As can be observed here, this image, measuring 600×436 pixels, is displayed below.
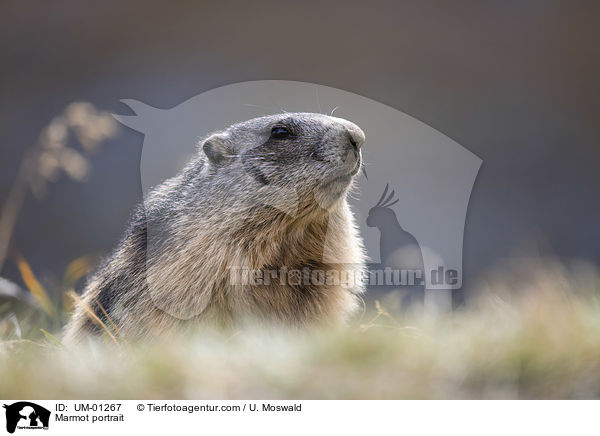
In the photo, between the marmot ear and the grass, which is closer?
the grass

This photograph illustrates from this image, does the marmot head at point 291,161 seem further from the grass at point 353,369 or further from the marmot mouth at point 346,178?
the grass at point 353,369

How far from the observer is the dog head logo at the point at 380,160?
3.48 m

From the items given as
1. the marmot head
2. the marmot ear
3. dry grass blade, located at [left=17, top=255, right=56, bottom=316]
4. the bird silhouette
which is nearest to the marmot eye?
the marmot head

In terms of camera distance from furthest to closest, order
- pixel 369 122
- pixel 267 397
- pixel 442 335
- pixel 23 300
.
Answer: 1. pixel 369 122
2. pixel 23 300
3. pixel 442 335
4. pixel 267 397

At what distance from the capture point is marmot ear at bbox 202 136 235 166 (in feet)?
9.59

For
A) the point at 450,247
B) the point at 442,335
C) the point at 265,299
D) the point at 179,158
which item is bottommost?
the point at 442,335

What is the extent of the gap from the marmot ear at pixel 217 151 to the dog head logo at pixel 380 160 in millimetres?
384

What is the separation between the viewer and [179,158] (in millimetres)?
3691

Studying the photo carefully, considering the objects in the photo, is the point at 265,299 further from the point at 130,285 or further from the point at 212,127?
the point at 212,127
